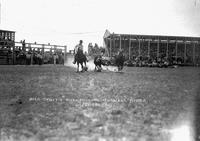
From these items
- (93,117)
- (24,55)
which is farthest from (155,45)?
(93,117)

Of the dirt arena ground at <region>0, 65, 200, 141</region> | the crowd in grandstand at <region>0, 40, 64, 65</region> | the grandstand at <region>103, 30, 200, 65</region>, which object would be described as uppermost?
the grandstand at <region>103, 30, 200, 65</region>

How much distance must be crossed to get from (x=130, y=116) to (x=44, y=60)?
32.6 m

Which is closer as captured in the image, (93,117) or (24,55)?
(93,117)

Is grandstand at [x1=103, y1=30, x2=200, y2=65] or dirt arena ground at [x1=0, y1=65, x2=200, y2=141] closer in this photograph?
dirt arena ground at [x1=0, y1=65, x2=200, y2=141]

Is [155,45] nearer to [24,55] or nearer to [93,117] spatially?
[24,55]

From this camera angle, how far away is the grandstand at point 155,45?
188ft

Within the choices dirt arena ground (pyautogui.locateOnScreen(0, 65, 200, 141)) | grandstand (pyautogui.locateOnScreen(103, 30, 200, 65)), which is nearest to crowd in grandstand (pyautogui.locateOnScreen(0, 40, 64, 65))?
grandstand (pyautogui.locateOnScreen(103, 30, 200, 65))

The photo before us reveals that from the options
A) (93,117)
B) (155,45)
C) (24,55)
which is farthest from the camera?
(155,45)

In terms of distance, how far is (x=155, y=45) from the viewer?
58.9 m

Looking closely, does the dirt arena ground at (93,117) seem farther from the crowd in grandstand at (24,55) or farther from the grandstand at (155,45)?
the grandstand at (155,45)

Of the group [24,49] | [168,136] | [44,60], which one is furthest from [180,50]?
[168,136]

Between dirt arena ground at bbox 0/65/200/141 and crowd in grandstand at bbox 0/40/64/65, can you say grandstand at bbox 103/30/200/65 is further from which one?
dirt arena ground at bbox 0/65/200/141

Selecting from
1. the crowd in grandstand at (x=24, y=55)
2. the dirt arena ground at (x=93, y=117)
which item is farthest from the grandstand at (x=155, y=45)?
the dirt arena ground at (x=93, y=117)

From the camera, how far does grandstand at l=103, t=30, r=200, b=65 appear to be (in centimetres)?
5719
